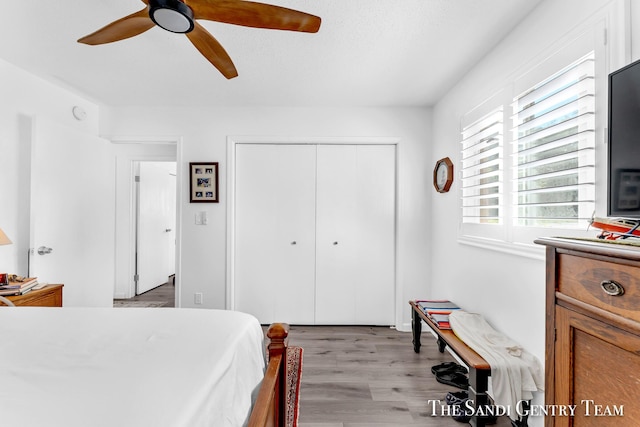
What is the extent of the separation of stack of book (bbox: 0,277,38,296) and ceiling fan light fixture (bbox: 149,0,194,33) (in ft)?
6.51

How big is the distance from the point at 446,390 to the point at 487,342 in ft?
1.87

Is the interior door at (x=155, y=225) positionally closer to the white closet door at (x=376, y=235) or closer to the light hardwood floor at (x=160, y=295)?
the light hardwood floor at (x=160, y=295)

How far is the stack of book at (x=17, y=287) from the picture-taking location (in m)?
2.06

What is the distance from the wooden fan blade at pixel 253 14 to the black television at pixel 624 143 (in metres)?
1.12

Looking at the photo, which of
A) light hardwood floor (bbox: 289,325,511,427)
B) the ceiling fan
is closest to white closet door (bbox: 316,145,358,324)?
light hardwood floor (bbox: 289,325,511,427)

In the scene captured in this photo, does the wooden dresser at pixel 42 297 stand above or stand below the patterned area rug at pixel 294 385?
above

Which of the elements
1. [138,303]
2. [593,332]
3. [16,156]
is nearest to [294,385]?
[593,332]

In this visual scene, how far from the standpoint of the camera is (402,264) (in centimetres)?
341

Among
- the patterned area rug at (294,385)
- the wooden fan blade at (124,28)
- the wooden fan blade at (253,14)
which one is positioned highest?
the wooden fan blade at (124,28)

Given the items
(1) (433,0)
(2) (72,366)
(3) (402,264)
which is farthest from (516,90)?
(2) (72,366)

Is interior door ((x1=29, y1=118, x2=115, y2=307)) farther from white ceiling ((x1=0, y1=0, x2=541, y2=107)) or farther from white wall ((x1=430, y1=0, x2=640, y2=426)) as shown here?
white wall ((x1=430, y1=0, x2=640, y2=426))

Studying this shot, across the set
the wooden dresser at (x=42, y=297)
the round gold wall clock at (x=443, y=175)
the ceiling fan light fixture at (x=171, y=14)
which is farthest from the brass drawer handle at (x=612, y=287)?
the wooden dresser at (x=42, y=297)

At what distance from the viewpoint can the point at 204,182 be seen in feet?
11.1

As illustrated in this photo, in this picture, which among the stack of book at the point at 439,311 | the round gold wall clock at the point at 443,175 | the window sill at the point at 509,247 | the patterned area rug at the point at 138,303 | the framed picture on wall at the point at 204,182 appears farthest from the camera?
the patterned area rug at the point at 138,303
